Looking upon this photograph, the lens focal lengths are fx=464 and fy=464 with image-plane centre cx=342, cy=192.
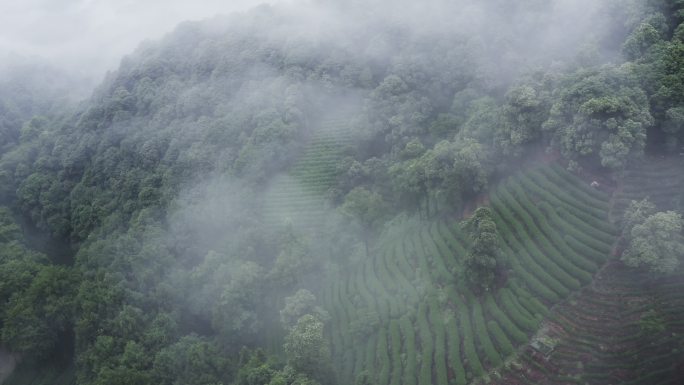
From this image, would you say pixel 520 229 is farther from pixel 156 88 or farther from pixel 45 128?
pixel 45 128

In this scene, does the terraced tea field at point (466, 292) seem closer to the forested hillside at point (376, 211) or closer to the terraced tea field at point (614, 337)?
the forested hillside at point (376, 211)

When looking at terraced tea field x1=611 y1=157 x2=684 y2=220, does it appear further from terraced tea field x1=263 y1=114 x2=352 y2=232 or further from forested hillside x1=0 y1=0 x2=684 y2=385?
terraced tea field x1=263 y1=114 x2=352 y2=232

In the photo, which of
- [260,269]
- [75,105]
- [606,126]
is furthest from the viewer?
[75,105]

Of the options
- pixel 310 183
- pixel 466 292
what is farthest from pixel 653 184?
pixel 310 183

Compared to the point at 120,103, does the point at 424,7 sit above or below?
above

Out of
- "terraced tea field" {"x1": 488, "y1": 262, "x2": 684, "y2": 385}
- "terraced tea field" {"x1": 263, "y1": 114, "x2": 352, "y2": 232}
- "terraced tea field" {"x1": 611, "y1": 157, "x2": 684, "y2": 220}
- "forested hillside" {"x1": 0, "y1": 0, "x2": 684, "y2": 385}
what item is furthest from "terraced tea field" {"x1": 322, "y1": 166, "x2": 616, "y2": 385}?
"terraced tea field" {"x1": 263, "y1": 114, "x2": 352, "y2": 232}

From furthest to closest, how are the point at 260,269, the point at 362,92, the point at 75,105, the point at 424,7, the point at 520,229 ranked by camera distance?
1. the point at 75,105
2. the point at 424,7
3. the point at 362,92
4. the point at 260,269
5. the point at 520,229

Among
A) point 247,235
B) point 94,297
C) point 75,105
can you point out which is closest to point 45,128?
point 75,105

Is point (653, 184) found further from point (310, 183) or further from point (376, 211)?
point (310, 183)
